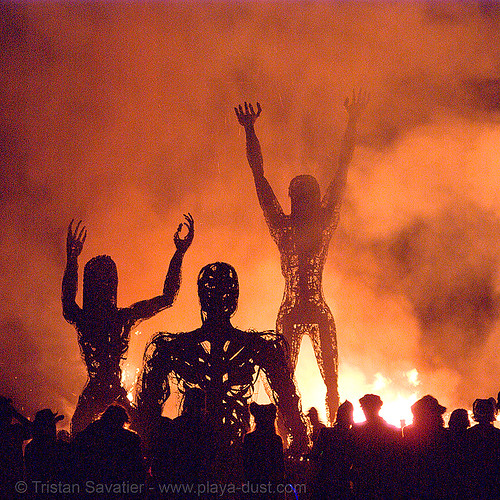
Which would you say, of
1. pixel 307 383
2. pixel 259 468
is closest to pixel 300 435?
pixel 259 468

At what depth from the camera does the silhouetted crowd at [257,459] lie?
400 centimetres

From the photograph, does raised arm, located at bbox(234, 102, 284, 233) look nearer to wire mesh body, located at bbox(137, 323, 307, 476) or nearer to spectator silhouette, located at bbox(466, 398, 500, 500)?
wire mesh body, located at bbox(137, 323, 307, 476)

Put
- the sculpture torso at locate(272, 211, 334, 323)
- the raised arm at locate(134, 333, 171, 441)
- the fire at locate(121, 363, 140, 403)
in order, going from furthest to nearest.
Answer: the fire at locate(121, 363, 140, 403) → the sculpture torso at locate(272, 211, 334, 323) → the raised arm at locate(134, 333, 171, 441)

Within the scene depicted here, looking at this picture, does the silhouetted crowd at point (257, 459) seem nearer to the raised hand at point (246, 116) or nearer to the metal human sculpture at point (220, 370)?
the metal human sculpture at point (220, 370)

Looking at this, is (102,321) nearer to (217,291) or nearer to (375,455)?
(217,291)

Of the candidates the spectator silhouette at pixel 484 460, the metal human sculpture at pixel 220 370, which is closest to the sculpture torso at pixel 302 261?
the metal human sculpture at pixel 220 370

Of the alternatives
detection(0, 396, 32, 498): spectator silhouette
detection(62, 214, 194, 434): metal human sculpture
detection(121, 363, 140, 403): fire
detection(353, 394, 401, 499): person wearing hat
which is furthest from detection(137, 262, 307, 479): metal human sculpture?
detection(121, 363, 140, 403): fire

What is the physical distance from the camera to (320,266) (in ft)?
35.3

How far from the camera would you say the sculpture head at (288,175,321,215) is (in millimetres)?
10742

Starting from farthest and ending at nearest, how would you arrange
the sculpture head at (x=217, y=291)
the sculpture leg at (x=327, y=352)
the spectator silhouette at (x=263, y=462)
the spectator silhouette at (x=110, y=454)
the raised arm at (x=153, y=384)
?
1. the sculpture leg at (x=327, y=352)
2. the sculpture head at (x=217, y=291)
3. the raised arm at (x=153, y=384)
4. the spectator silhouette at (x=263, y=462)
5. the spectator silhouette at (x=110, y=454)

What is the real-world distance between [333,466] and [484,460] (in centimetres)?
105

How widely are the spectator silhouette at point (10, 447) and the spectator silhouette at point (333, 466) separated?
216 cm

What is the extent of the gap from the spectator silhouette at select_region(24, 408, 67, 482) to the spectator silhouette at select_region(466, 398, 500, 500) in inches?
111

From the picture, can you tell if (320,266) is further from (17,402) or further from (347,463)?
(17,402)
